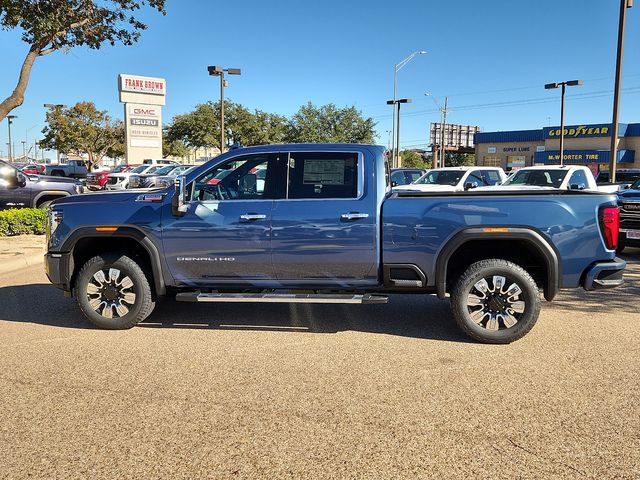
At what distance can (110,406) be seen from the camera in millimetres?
3936

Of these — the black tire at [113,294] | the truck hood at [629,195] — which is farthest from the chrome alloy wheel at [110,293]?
the truck hood at [629,195]

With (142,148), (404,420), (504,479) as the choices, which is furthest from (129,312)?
(142,148)

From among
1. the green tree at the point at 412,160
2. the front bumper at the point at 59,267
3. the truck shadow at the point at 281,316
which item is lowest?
the truck shadow at the point at 281,316

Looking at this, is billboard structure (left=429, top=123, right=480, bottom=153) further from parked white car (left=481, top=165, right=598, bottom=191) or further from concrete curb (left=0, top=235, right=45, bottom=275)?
concrete curb (left=0, top=235, right=45, bottom=275)

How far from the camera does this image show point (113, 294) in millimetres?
5805

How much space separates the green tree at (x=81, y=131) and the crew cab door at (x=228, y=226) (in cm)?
5941

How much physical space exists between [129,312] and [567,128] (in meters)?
59.3

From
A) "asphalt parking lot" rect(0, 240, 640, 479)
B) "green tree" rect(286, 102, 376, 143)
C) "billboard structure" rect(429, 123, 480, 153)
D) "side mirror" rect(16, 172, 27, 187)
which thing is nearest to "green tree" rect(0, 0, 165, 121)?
"side mirror" rect(16, 172, 27, 187)

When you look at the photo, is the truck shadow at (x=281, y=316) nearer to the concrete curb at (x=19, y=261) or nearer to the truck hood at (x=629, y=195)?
the concrete curb at (x=19, y=261)

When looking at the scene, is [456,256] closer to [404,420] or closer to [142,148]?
[404,420]

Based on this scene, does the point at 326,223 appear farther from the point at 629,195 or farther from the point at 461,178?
the point at 461,178

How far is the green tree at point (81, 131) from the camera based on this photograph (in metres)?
58.6

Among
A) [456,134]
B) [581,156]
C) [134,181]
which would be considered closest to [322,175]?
[134,181]

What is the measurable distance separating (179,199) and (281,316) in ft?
5.86
